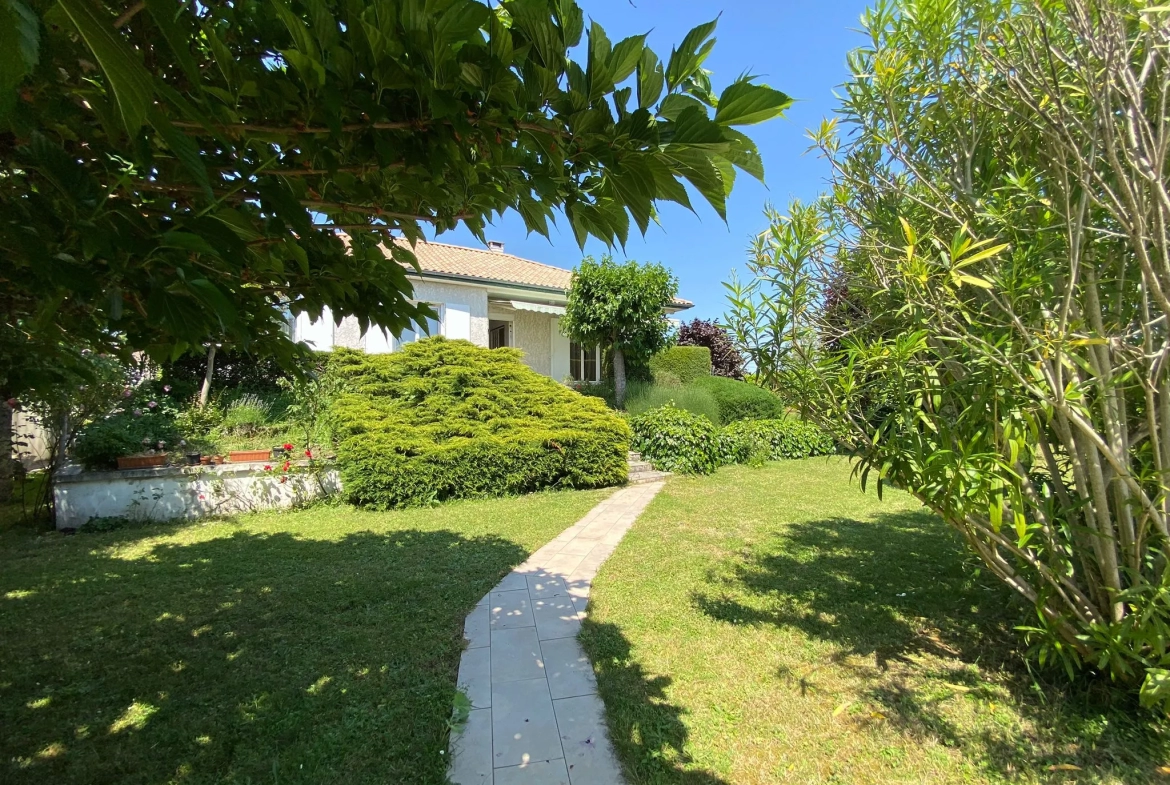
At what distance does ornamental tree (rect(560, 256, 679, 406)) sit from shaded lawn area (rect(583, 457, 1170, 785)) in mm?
8739

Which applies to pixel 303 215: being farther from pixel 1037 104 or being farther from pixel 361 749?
pixel 1037 104

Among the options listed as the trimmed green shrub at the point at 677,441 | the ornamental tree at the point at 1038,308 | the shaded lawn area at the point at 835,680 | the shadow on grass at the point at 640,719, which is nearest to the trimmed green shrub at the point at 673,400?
the trimmed green shrub at the point at 677,441

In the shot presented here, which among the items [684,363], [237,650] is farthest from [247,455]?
[684,363]

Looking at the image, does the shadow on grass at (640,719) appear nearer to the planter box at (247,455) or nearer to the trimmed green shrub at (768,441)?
the planter box at (247,455)

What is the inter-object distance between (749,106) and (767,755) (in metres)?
3.39

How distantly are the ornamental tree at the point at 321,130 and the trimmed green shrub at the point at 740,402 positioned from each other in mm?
15502

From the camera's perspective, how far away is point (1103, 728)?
122 inches

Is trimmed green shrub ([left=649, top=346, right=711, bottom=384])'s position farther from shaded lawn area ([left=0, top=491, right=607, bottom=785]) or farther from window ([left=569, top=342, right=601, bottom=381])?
shaded lawn area ([left=0, top=491, right=607, bottom=785])

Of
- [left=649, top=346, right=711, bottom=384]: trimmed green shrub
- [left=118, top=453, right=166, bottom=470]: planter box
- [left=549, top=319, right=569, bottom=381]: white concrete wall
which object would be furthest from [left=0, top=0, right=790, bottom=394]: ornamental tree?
[left=649, top=346, right=711, bottom=384]: trimmed green shrub

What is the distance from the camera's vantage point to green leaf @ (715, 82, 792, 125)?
3.87ft

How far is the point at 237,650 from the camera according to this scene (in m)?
4.33

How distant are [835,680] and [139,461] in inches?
410

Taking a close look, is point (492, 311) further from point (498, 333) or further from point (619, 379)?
point (619, 379)

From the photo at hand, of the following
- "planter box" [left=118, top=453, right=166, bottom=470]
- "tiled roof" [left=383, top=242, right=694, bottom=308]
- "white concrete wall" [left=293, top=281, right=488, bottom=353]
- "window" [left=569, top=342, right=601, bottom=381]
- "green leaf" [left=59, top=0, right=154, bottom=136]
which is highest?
"tiled roof" [left=383, top=242, right=694, bottom=308]
